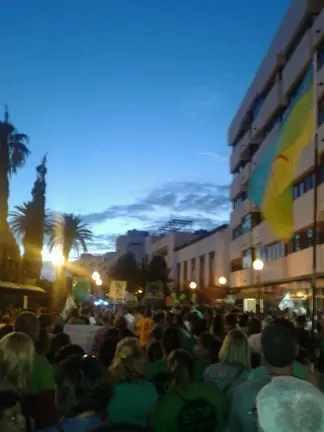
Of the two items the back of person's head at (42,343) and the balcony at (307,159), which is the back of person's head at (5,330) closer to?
the back of person's head at (42,343)

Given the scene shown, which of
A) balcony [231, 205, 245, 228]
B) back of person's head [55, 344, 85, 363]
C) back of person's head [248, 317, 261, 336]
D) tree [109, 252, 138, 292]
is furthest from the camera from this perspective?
tree [109, 252, 138, 292]

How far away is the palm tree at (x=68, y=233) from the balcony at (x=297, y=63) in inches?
1285

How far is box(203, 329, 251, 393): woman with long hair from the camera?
5.47m

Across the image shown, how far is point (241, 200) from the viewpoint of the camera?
49.0 metres

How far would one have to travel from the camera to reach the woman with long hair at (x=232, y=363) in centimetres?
547

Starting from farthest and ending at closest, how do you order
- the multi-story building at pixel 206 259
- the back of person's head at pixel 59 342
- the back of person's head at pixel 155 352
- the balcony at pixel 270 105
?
the multi-story building at pixel 206 259 → the balcony at pixel 270 105 → the back of person's head at pixel 59 342 → the back of person's head at pixel 155 352

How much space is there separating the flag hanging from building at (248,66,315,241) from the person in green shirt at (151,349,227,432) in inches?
261

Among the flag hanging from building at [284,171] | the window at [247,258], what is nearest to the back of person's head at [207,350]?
the flag hanging from building at [284,171]

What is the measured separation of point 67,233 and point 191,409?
5831 cm

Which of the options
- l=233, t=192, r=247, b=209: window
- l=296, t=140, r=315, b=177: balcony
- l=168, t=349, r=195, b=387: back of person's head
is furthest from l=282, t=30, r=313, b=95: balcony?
Result: l=168, t=349, r=195, b=387: back of person's head

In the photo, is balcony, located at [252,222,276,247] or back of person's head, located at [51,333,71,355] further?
balcony, located at [252,222,276,247]

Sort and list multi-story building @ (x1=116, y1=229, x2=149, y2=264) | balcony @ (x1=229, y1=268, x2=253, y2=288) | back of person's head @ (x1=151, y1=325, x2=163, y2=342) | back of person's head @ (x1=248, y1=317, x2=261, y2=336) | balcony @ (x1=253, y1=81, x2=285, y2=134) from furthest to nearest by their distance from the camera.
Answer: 1. multi-story building @ (x1=116, y1=229, x2=149, y2=264)
2. balcony @ (x1=229, y1=268, x2=253, y2=288)
3. balcony @ (x1=253, y1=81, x2=285, y2=134)
4. back of person's head @ (x1=248, y1=317, x2=261, y2=336)
5. back of person's head @ (x1=151, y1=325, x2=163, y2=342)

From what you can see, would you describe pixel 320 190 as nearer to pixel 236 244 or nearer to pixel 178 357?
pixel 236 244

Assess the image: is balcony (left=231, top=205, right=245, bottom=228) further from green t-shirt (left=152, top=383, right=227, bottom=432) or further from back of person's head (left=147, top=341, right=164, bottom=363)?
green t-shirt (left=152, top=383, right=227, bottom=432)
